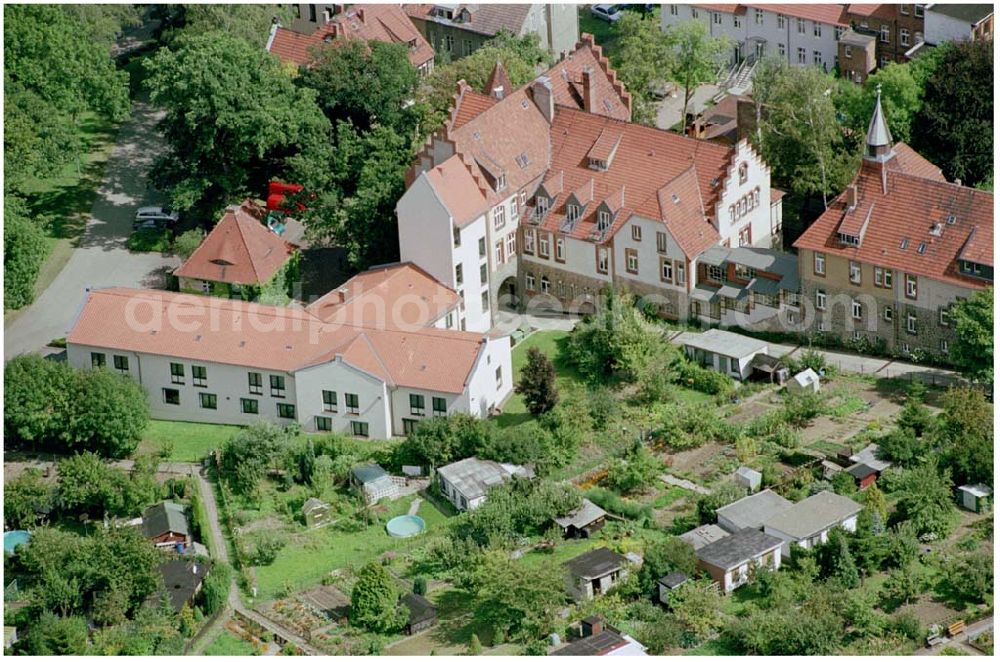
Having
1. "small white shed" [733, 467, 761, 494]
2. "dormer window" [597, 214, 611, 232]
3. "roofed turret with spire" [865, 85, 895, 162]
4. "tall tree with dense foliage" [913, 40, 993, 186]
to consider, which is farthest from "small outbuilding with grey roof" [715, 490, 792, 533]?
"tall tree with dense foliage" [913, 40, 993, 186]

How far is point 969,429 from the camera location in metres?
105

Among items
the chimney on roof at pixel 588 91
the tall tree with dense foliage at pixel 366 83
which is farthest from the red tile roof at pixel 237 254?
the chimney on roof at pixel 588 91

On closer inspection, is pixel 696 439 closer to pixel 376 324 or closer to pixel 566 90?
pixel 376 324

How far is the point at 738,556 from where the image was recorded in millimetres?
96812

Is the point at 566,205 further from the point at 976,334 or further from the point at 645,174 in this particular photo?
the point at 976,334

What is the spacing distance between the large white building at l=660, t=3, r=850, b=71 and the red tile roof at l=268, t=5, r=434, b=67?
725 inches

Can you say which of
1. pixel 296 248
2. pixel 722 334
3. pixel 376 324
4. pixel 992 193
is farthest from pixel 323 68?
pixel 992 193

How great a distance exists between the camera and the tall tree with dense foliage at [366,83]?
132250 millimetres

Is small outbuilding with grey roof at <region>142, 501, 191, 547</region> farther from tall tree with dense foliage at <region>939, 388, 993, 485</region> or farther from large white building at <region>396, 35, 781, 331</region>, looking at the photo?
tall tree with dense foliage at <region>939, 388, 993, 485</region>

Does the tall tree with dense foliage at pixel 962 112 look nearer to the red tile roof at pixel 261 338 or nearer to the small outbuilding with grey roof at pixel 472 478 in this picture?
the red tile roof at pixel 261 338

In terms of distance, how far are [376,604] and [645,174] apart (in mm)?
38339

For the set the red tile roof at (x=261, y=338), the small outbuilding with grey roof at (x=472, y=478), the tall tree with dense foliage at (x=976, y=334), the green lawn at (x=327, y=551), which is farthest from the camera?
the red tile roof at (x=261, y=338)

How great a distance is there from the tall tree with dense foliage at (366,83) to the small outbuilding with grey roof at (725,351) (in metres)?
26.4

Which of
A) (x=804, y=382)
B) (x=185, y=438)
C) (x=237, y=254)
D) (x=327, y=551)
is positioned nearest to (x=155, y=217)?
(x=237, y=254)
